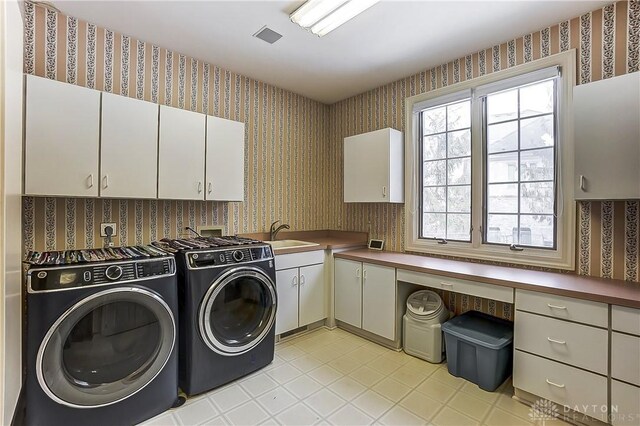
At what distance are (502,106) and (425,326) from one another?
6.49ft

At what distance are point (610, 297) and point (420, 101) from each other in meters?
2.19

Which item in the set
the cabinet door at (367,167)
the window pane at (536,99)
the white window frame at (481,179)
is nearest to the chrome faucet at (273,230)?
the cabinet door at (367,167)

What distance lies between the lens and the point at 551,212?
2.23m

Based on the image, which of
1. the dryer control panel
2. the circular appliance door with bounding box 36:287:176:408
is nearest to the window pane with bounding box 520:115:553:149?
the dryer control panel

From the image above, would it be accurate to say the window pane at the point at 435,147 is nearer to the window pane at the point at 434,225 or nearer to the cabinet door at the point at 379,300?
the window pane at the point at 434,225

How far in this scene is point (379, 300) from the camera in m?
2.66

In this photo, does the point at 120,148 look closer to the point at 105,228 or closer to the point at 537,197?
the point at 105,228

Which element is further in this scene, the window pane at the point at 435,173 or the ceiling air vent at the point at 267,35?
the window pane at the point at 435,173

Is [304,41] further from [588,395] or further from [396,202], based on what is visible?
[588,395]

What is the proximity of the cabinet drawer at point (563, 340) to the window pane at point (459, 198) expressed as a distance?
109 centimetres

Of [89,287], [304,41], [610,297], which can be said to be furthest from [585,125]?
[89,287]

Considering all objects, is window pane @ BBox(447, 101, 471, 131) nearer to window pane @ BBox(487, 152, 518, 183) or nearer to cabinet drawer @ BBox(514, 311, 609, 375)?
window pane @ BBox(487, 152, 518, 183)

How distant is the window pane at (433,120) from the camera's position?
2.88m

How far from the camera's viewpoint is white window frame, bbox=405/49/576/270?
2105 mm
